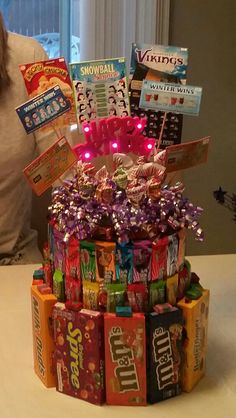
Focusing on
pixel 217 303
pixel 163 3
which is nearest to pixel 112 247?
pixel 217 303

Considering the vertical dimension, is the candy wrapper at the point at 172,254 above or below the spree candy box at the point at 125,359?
above

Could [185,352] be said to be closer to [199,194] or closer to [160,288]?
[160,288]

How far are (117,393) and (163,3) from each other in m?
1.57

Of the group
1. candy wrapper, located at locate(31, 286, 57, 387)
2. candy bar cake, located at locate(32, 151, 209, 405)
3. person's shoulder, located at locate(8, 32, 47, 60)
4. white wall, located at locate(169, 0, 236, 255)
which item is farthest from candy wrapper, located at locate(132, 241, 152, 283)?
white wall, located at locate(169, 0, 236, 255)

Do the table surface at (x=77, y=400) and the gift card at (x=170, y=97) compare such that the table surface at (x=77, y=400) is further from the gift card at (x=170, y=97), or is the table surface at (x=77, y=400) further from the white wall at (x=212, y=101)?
the white wall at (x=212, y=101)

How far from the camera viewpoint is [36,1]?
2.21m

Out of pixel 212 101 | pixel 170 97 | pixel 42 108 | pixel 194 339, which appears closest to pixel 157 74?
pixel 170 97

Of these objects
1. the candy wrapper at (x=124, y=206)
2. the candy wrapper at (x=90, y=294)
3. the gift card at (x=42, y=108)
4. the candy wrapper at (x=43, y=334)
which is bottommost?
the candy wrapper at (x=43, y=334)

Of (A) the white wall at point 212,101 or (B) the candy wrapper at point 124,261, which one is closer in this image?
(B) the candy wrapper at point 124,261

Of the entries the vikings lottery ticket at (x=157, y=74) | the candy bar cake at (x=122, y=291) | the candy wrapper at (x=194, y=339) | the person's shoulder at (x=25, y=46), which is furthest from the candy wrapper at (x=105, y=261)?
the person's shoulder at (x=25, y=46)

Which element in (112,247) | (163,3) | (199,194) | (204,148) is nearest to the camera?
(112,247)

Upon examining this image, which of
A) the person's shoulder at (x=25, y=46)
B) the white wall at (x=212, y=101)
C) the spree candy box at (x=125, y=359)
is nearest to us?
the spree candy box at (x=125, y=359)

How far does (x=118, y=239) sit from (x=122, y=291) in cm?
7

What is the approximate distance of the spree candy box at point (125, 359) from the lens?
33.5 inches
